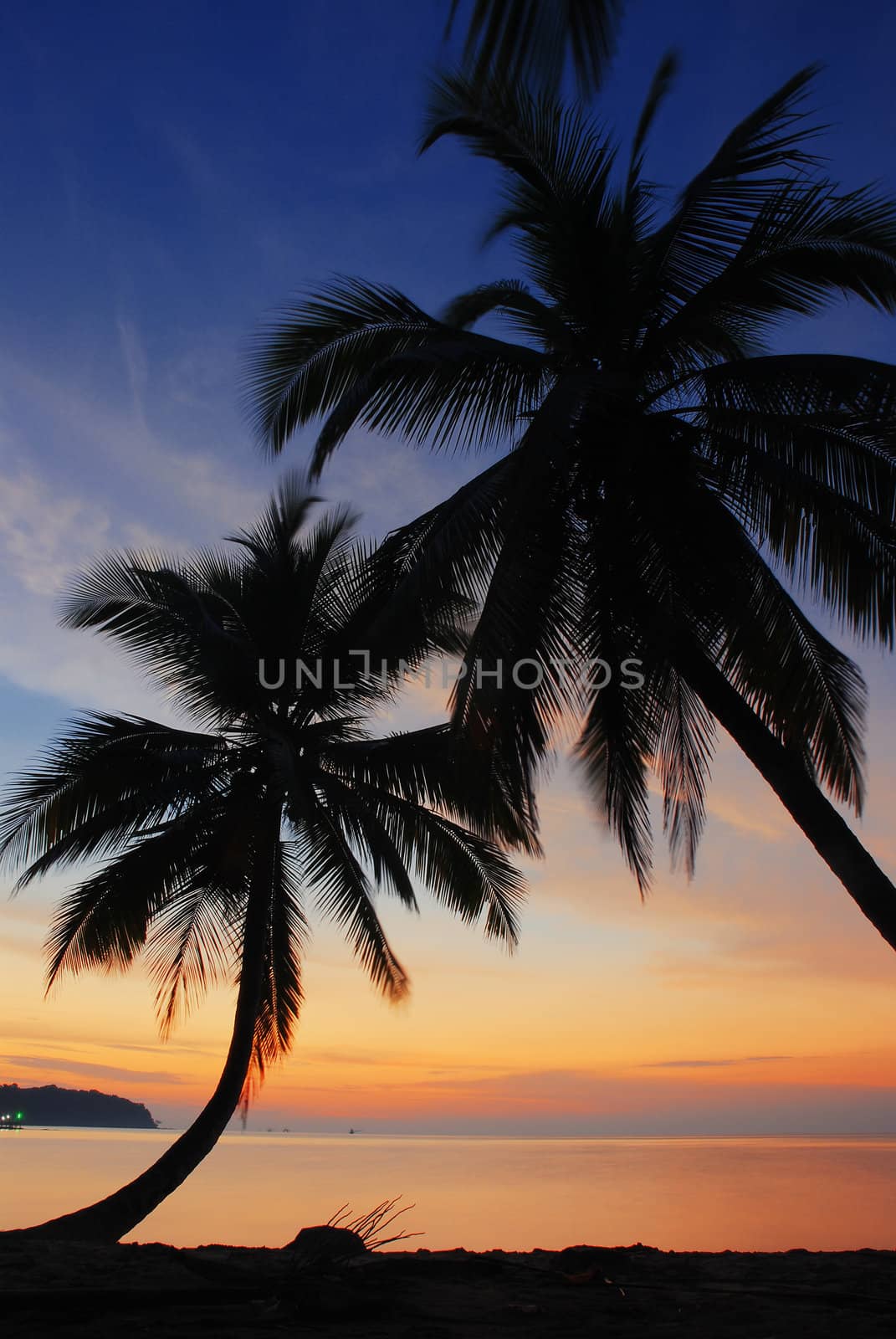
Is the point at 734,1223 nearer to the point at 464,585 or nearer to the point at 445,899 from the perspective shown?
the point at 445,899

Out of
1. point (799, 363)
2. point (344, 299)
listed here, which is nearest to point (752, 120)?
point (799, 363)

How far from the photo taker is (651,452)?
25.1 ft

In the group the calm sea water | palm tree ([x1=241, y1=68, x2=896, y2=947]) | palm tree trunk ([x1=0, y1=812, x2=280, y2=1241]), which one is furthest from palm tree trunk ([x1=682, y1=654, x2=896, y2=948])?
the calm sea water

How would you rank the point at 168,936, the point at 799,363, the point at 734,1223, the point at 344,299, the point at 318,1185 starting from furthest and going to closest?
the point at 318,1185, the point at 734,1223, the point at 168,936, the point at 344,299, the point at 799,363

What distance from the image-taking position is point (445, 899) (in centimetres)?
1223

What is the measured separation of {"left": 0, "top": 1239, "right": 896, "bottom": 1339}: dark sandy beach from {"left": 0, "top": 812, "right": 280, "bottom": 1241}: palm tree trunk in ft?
6.03

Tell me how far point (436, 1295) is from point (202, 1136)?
5.22 metres

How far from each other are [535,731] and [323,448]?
113 inches

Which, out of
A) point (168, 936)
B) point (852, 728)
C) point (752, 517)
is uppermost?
point (752, 517)

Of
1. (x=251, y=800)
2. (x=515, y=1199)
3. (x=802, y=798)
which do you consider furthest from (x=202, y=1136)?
(x=515, y=1199)

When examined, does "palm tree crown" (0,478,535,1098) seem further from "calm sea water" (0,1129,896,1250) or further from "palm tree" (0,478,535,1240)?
"calm sea water" (0,1129,896,1250)

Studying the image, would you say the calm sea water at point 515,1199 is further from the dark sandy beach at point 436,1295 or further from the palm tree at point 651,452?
the palm tree at point 651,452

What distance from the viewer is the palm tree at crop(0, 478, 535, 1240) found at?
422 inches

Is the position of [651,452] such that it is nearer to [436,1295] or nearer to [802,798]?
[802,798]
